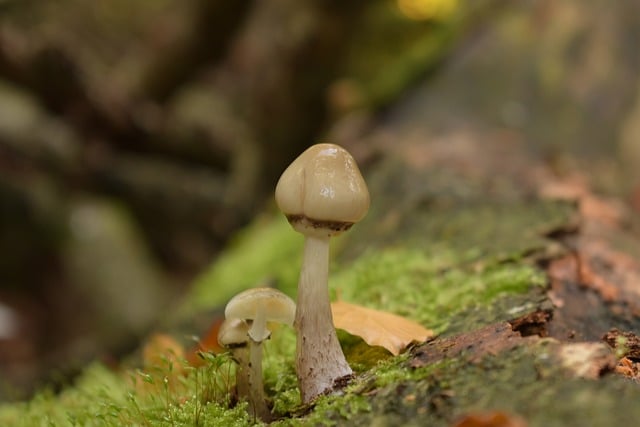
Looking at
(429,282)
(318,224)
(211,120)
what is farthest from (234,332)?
(211,120)

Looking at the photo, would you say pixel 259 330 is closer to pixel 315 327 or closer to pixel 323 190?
pixel 315 327

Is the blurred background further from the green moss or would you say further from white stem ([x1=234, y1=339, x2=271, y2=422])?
white stem ([x1=234, y1=339, x2=271, y2=422])

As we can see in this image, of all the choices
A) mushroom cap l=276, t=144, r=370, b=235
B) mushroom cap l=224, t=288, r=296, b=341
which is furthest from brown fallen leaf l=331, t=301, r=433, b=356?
mushroom cap l=276, t=144, r=370, b=235

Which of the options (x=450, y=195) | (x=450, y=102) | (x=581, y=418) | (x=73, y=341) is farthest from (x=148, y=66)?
(x=581, y=418)

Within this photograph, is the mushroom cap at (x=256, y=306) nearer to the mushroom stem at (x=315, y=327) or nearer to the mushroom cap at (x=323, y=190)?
the mushroom stem at (x=315, y=327)

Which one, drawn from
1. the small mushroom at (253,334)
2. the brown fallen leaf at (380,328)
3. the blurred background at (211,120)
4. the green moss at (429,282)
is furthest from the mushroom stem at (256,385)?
the blurred background at (211,120)
